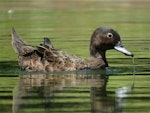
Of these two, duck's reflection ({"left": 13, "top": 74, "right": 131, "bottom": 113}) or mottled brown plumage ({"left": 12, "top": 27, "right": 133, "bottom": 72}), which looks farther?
mottled brown plumage ({"left": 12, "top": 27, "right": 133, "bottom": 72})

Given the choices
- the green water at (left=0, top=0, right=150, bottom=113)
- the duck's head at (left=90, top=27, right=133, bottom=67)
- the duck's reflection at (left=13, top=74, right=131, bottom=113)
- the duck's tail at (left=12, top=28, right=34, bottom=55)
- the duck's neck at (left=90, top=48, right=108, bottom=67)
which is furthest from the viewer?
the duck's tail at (left=12, top=28, right=34, bottom=55)

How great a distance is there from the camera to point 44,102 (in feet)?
41.8

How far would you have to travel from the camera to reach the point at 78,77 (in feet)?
51.8

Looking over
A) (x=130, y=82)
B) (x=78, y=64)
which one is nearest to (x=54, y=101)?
(x=130, y=82)

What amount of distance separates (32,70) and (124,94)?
3.67m

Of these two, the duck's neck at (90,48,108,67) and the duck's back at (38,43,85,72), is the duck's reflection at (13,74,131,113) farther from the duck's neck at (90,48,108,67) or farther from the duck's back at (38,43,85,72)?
the duck's neck at (90,48,108,67)

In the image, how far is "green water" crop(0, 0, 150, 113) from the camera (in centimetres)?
1242

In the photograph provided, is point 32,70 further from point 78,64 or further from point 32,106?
point 32,106

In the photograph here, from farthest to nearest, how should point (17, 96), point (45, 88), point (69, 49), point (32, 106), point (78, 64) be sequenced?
1. point (69, 49)
2. point (78, 64)
3. point (45, 88)
4. point (17, 96)
5. point (32, 106)

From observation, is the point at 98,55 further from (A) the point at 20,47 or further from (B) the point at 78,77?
(A) the point at 20,47

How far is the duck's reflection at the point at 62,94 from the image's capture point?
39.7 feet

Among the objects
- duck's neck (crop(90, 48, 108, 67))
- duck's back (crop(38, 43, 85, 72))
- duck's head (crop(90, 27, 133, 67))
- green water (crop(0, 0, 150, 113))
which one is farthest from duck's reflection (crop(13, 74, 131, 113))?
duck's head (crop(90, 27, 133, 67))

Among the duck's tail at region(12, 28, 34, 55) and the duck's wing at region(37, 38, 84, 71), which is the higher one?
the duck's tail at region(12, 28, 34, 55)

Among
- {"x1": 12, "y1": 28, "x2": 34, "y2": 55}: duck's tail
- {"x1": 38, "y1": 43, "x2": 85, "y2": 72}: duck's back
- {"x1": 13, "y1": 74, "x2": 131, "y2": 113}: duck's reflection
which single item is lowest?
{"x1": 13, "y1": 74, "x2": 131, "y2": 113}: duck's reflection
